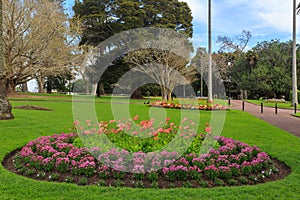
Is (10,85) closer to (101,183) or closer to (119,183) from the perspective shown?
(101,183)

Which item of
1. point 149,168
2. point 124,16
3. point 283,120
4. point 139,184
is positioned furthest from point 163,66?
point 139,184

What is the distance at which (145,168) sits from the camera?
4805 millimetres

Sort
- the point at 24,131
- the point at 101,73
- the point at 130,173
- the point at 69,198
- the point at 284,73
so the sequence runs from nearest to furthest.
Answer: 1. the point at 69,198
2. the point at 130,173
3. the point at 24,131
4. the point at 101,73
5. the point at 284,73

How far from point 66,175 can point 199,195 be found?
2.34 m

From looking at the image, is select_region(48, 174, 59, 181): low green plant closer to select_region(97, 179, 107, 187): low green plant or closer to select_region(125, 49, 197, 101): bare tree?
select_region(97, 179, 107, 187): low green plant

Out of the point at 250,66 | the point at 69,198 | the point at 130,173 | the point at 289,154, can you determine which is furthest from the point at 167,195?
the point at 250,66

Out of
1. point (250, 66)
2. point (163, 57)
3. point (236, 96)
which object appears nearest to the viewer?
point (163, 57)

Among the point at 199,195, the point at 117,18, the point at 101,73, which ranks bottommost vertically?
the point at 199,195

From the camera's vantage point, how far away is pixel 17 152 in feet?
21.7

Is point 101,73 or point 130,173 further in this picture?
point 101,73

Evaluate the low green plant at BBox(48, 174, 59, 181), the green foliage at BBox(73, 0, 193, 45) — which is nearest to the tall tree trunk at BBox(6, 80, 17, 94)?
the green foliage at BBox(73, 0, 193, 45)

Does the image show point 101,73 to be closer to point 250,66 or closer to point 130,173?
point 250,66

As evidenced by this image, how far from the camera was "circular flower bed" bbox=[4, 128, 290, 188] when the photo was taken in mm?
4605

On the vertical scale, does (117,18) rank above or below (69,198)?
above
